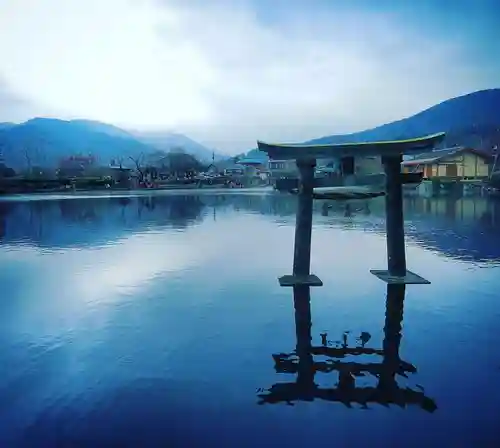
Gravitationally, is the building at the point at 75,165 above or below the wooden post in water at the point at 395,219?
above

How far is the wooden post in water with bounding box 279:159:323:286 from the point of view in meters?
6.41

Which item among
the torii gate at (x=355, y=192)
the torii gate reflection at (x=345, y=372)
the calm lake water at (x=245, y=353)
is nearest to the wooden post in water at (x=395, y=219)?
the torii gate at (x=355, y=192)

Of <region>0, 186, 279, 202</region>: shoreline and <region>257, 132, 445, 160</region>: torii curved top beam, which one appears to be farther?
<region>0, 186, 279, 202</region>: shoreline

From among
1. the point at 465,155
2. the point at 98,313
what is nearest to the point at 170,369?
the point at 98,313

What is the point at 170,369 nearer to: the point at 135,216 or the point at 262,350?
the point at 262,350

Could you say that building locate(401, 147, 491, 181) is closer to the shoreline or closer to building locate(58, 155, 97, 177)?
the shoreline

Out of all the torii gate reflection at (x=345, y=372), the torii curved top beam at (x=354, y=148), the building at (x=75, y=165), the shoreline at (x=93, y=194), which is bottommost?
the torii gate reflection at (x=345, y=372)

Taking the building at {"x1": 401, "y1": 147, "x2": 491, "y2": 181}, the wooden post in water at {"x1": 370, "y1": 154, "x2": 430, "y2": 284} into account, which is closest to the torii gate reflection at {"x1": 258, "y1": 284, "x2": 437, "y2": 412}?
the wooden post in water at {"x1": 370, "y1": 154, "x2": 430, "y2": 284}

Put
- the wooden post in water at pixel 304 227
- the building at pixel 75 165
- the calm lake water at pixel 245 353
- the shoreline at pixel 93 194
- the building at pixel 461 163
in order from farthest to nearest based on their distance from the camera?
1. the building at pixel 75 165
2. the building at pixel 461 163
3. the shoreline at pixel 93 194
4. the wooden post in water at pixel 304 227
5. the calm lake water at pixel 245 353

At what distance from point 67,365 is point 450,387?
119 inches

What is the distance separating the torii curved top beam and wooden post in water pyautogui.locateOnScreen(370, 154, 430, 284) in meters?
0.17

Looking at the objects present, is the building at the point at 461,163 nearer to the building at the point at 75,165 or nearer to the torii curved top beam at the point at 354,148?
the torii curved top beam at the point at 354,148

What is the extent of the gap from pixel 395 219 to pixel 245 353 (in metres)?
3.42

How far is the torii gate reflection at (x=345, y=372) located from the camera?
3.31 meters
